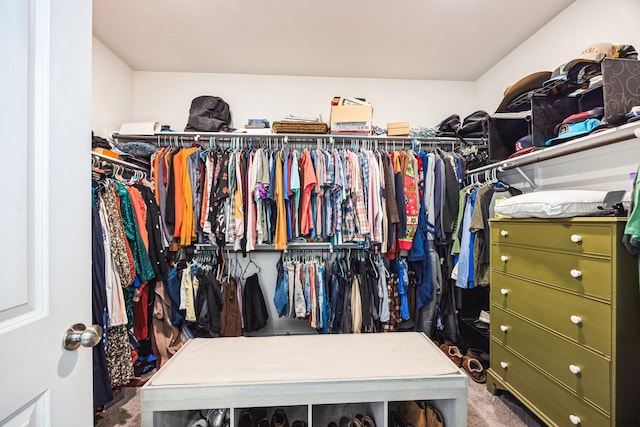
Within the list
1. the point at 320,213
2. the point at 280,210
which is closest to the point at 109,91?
the point at 280,210

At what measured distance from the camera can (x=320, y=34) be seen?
2191mm

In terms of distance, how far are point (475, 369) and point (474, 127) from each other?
6.53ft

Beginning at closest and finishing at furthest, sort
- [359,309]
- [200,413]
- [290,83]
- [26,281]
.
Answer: [26,281] → [200,413] → [359,309] → [290,83]

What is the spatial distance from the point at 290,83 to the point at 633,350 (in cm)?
302

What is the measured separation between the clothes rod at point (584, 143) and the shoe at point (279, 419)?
82.5 inches

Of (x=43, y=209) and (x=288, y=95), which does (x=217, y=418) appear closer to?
(x=43, y=209)

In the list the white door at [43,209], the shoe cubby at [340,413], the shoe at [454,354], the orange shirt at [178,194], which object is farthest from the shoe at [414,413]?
the orange shirt at [178,194]

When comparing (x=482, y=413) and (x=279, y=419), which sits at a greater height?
(x=279, y=419)

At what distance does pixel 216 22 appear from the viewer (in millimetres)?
2045

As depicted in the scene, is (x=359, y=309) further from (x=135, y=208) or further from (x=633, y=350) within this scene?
(x=135, y=208)

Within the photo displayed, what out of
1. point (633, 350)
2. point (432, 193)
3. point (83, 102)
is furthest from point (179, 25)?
point (633, 350)

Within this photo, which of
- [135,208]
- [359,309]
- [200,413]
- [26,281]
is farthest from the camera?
[359,309]

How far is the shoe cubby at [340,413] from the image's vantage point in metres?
1.42

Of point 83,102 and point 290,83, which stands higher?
point 290,83
